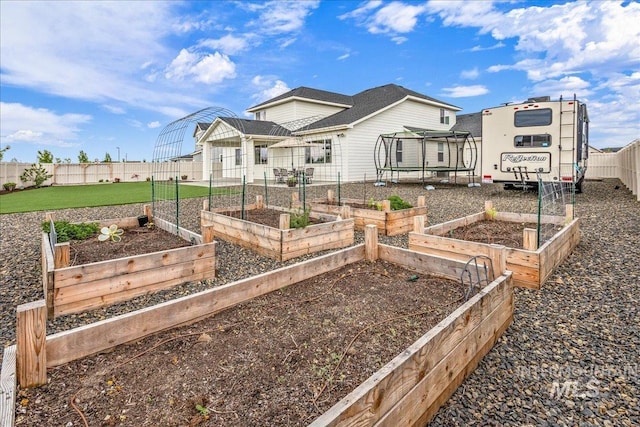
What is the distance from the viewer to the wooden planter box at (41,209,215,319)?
3.41m

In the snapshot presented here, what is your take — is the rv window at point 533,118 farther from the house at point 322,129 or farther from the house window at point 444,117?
the house window at point 444,117

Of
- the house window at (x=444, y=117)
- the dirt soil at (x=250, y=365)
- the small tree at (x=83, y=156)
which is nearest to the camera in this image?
the dirt soil at (x=250, y=365)

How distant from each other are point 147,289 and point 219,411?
8.20 ft

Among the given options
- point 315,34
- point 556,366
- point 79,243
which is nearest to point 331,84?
point 315,34

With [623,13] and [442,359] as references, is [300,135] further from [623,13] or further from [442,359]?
[442,359]

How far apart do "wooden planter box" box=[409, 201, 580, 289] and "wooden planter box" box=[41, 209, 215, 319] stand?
118 inches

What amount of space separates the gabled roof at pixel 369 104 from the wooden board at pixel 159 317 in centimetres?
1535

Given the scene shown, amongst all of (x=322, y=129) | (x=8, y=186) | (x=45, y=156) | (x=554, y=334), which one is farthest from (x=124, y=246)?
(x=45, y=156)

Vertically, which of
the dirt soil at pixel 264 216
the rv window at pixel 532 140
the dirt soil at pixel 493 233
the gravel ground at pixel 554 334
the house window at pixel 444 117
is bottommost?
the gravel ground at pixel 554 334

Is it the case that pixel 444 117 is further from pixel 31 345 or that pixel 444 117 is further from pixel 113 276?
pixel 31 345

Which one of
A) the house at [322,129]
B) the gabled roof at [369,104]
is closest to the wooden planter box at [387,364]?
the house at [322,129]

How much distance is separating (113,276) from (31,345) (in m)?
1.75

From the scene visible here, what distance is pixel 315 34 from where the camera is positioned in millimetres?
16125

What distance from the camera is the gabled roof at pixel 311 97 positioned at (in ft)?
76.5
